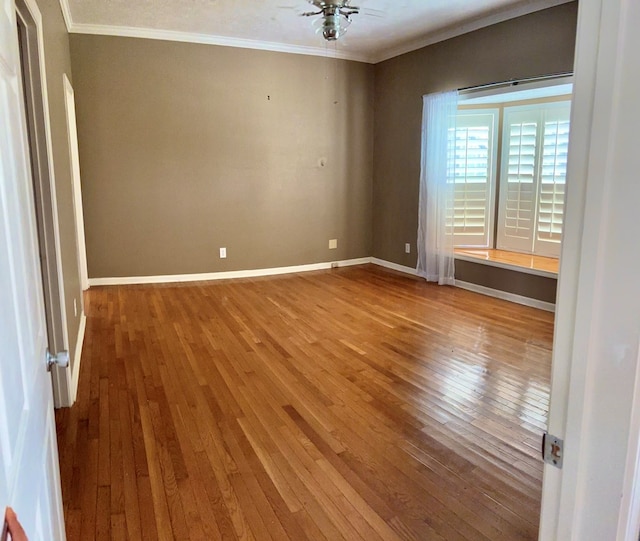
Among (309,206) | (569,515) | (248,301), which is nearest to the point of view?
(569,515)

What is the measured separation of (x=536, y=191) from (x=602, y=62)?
5.46m

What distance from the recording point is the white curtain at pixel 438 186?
546cm

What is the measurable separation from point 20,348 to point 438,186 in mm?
5260

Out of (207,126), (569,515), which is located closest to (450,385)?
(569,515)

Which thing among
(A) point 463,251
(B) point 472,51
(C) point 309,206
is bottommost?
(A) point 463,251

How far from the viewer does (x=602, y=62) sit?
0.64 meters

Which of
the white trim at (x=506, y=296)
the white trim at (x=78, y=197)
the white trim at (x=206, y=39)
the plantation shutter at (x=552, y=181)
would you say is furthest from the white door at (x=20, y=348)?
the plantation shutter at (x=552, y=181)

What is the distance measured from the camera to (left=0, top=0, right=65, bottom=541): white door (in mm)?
745

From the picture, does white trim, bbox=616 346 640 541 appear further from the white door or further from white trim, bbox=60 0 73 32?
white trim, bbox=60 0 73 32

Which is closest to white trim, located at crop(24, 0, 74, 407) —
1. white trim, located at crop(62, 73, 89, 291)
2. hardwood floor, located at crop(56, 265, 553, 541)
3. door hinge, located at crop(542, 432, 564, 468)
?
hardwood floor, located at crop(56, 265, 553, 541)

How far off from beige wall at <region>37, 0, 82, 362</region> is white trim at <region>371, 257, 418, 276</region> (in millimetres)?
4077

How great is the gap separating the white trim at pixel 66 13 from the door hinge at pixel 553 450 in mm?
5005

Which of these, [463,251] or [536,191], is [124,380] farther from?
[536,191]

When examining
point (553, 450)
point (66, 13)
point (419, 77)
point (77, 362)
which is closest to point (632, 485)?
point (553, 450)
